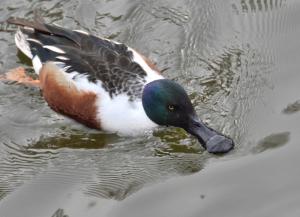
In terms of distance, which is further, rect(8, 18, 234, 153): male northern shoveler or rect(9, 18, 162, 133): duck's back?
rect(9, 18, 162, 133): duck's back

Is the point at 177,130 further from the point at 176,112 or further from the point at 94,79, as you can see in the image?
the point at 94,79

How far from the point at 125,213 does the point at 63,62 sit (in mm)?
1990

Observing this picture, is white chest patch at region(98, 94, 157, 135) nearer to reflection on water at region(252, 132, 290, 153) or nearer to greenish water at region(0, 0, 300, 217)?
greenish water at region(0, 0, 300, 217)

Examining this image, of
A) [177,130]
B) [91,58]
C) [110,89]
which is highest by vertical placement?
[91,58]

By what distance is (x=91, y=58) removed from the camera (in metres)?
6.89

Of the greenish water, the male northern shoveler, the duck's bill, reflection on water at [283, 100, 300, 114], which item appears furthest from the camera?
reflection on water at [283, 100, 300, 114]

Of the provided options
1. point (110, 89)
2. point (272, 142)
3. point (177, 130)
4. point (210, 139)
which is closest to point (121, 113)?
point (110, 89)

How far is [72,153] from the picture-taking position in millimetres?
6555

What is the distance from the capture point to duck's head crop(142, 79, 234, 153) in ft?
→ 19.9

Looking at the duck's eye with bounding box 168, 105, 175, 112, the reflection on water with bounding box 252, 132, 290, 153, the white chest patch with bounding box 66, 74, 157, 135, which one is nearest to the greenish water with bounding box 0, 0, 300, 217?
the reflection on water with bounding box 252, 132, 290, 153

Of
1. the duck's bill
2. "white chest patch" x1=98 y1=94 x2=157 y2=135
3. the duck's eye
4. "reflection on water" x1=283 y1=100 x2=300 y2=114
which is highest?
"reflection on water" x1=283 y1=100 x2=300 y2=114

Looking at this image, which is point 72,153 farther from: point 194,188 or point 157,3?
point 157,3

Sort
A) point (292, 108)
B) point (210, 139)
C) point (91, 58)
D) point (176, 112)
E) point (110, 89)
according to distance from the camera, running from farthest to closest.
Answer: point (91, 58), point (110, 89), point (292, 108), point (176, 112), point (210, 139)

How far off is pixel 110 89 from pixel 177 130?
69 cm
